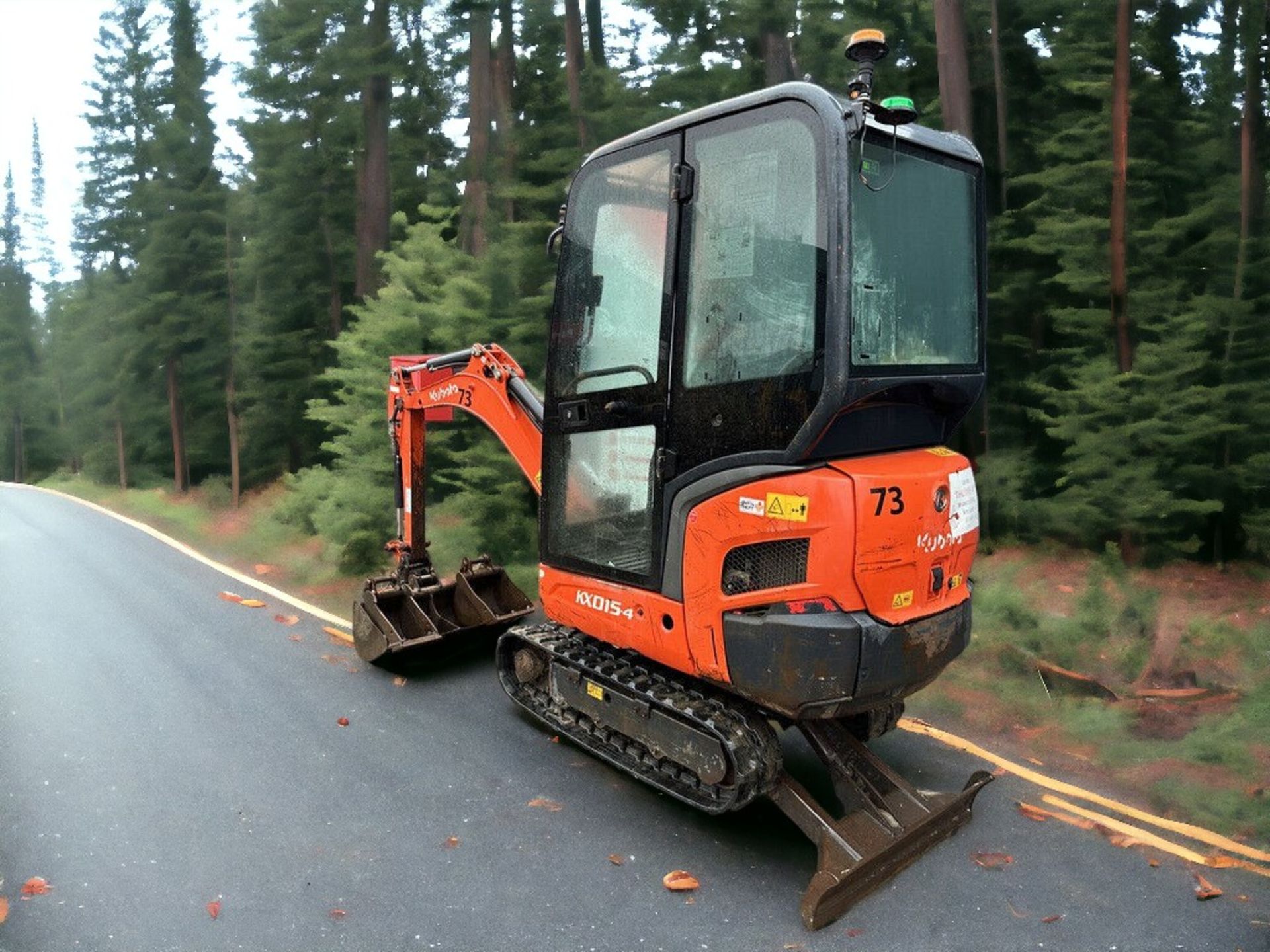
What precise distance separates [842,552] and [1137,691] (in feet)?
12.9

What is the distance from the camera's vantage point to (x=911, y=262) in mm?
3996

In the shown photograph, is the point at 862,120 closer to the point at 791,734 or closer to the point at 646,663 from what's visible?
the point at 646,663

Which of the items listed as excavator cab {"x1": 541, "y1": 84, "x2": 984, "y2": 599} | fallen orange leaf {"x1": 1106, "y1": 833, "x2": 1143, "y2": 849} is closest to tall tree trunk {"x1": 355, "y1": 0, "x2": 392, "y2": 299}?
excavator cab {"x1": 541, "y1": 84, "x2": 984, "y2": 599}

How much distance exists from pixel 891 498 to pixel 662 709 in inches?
56.8

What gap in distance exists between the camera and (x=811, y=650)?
3736 mm

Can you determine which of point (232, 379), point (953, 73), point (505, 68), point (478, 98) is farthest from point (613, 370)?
point (232, 379)

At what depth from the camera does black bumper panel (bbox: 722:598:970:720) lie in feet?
12.3

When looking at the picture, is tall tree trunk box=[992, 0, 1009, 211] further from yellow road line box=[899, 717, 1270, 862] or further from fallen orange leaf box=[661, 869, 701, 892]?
fallen orange leaf box=[661, 869, 701, 892]

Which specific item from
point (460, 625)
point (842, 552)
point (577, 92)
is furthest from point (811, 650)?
point (577, 92)

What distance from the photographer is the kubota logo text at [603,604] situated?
14.6 feet

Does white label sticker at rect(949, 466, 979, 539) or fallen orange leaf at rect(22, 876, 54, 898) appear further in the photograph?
white label sticker at rect(949, 466, 979, 539)

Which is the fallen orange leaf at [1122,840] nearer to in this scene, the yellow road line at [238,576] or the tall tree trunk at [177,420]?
the yellow road line at [238,576]

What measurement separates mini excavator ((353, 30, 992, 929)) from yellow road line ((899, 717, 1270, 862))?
0.67m

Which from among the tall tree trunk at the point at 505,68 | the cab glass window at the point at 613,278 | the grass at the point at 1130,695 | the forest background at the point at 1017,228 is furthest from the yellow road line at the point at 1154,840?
the tall tree trunk at the point at 505,68
